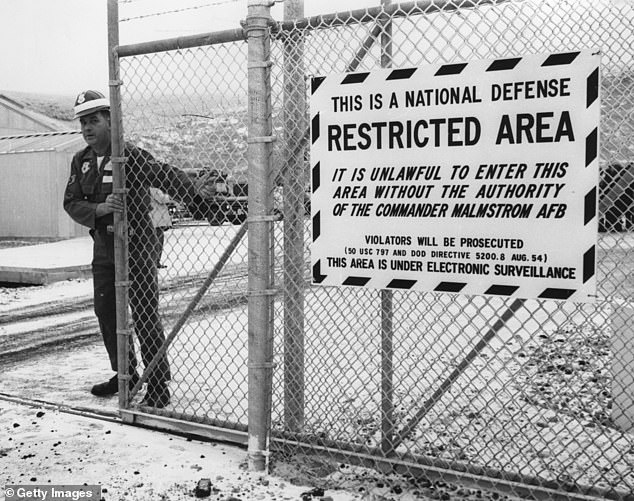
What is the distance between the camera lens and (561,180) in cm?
328

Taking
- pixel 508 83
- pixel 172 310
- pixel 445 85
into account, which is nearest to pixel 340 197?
pixel 445 85

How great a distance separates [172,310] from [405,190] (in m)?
6.90

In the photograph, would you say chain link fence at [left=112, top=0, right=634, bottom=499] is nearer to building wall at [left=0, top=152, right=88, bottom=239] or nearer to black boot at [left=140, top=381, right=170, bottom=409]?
black boot at [left=140, top=381, right=170, bottom=409]

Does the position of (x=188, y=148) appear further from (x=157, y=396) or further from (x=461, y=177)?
(x=461, y=177)

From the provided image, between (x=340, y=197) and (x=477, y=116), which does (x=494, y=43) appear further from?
(x=340, y=197)

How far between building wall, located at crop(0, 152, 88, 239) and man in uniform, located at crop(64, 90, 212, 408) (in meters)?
15.5

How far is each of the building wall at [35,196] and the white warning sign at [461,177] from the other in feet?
59.0

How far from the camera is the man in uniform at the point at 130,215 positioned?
517 cm

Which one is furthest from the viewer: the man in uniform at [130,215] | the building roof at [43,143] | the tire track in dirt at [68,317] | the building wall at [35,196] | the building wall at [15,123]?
the building wall at [15,123]

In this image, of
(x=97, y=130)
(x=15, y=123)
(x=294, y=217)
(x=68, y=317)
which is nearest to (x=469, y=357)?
(x=294, y=217)

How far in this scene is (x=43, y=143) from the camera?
22.2 meters

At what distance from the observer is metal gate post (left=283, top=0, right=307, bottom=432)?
415 centimetres

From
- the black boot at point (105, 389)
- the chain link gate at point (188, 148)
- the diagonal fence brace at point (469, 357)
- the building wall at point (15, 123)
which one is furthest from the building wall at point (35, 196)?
the diagonal fence brace at point (469, 357)

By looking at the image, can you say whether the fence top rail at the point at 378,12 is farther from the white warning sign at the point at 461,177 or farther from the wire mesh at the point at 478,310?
the white warning sign at the point at 461,177
